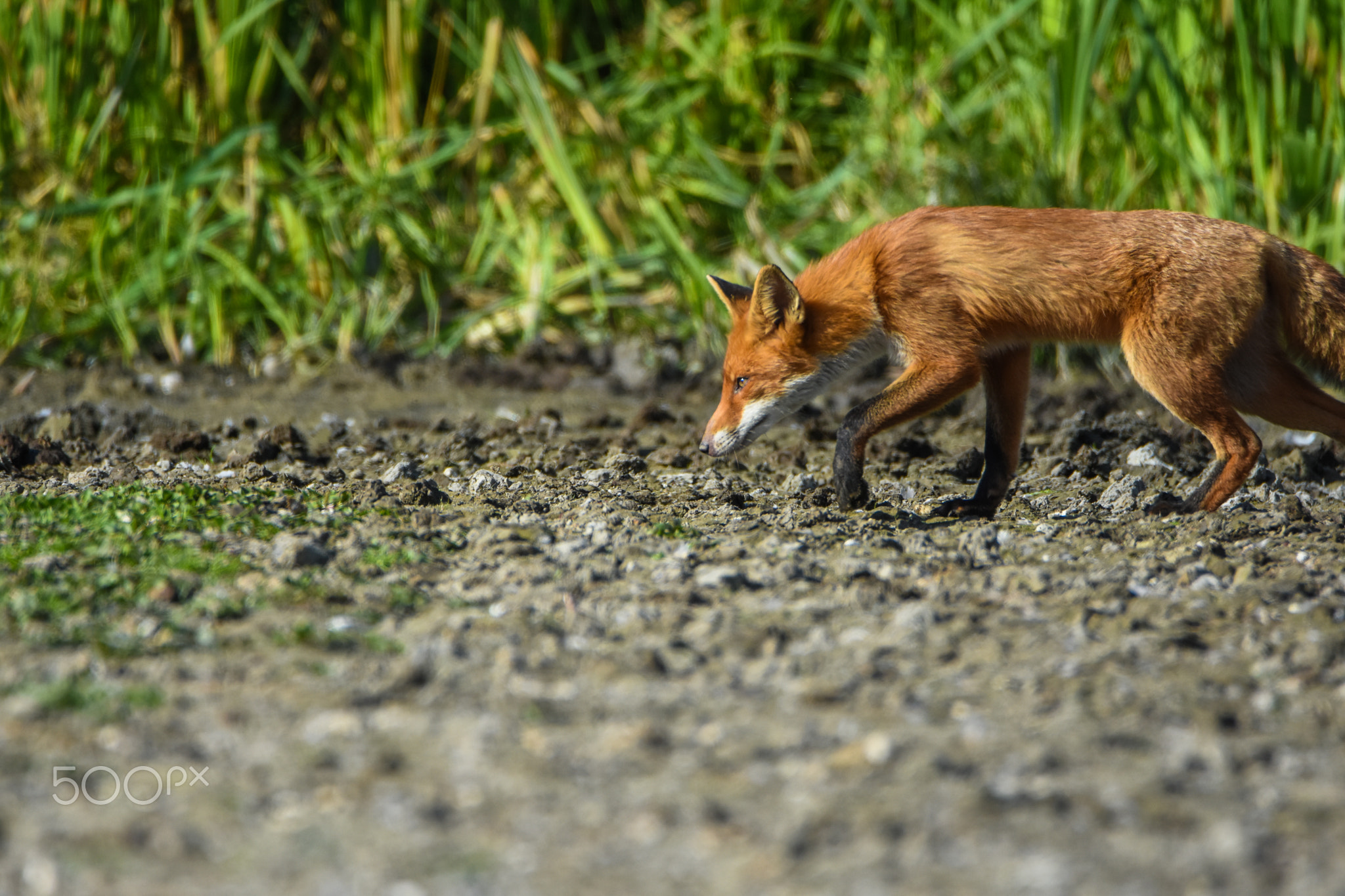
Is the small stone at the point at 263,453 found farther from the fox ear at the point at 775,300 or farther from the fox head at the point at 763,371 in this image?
the fox ear at the point at 775,300

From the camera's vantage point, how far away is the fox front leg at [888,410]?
407cm

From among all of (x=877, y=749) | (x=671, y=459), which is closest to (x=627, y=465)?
(x=671, y=459)

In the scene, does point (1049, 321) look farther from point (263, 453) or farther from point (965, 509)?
point (263, 453)

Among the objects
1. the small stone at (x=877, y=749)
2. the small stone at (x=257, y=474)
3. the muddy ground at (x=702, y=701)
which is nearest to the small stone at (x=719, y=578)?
the muddy ground at (x=702, y=701)

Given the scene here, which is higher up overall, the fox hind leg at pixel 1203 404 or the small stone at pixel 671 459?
the fox hind leg at pixel 1203 404

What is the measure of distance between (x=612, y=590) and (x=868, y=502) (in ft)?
4.56

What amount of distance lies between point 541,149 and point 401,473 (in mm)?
2887

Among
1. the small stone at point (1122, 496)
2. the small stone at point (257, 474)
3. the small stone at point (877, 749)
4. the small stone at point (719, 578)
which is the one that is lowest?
the small stone at point (1122, 496)

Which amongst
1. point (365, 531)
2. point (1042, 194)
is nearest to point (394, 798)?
point (365, 531)

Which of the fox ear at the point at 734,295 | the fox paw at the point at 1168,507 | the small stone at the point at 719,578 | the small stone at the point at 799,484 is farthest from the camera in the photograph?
the fox ear at the point at 734,295

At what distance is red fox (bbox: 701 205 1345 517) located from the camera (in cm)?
392

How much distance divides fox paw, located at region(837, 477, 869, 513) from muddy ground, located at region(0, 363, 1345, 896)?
116 mm

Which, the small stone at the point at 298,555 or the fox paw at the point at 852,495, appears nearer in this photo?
the small stone at the point at 298,555

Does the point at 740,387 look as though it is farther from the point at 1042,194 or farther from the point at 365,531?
the point at 1042,194
